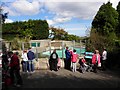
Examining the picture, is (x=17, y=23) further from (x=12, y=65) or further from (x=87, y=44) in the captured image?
(x=12, y=65)

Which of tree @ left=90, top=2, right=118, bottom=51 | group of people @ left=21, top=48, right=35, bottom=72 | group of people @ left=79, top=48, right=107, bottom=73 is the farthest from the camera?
tree @ left=90, top=2, right=118, bottom=51

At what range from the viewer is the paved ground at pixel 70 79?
16.2m

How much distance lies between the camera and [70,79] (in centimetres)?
1834

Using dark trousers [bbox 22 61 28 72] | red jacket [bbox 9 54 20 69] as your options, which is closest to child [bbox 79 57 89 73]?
dark trousers [bbox 22 61 28 72]

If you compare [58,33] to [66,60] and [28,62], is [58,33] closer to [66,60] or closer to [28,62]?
[66,60]

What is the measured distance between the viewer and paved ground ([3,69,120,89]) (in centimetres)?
1618

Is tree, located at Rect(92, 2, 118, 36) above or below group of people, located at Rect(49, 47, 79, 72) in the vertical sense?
above

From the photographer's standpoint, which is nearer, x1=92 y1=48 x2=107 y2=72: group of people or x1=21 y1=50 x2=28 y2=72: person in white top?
x1=21 y1=50 x2=28 y2=72: person in white top

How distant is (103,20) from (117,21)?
170cm

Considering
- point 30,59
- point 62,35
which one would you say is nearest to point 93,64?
point 30,59

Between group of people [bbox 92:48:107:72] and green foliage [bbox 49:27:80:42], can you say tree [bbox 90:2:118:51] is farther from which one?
green foliage [bbox 49:27:80:42]

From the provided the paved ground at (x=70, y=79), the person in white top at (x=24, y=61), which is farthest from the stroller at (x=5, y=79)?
the person in white top at (x=24, y=61)

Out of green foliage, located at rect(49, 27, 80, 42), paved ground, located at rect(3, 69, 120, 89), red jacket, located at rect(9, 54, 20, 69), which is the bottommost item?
paved ground, located at rect(3, 69, 120, 89)

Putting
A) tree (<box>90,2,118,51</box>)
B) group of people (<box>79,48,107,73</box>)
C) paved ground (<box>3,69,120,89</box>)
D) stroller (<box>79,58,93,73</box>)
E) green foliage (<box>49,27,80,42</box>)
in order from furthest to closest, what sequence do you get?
green foliage (<box>49,27,80,42</box>) → tree (<box>90,2,118,51</box>) → group of people (<box>79,48,107,73</box>) → stroller (<box>79,58,93,73</box>) → paved ground (<box>3,69,120,89</box>)
